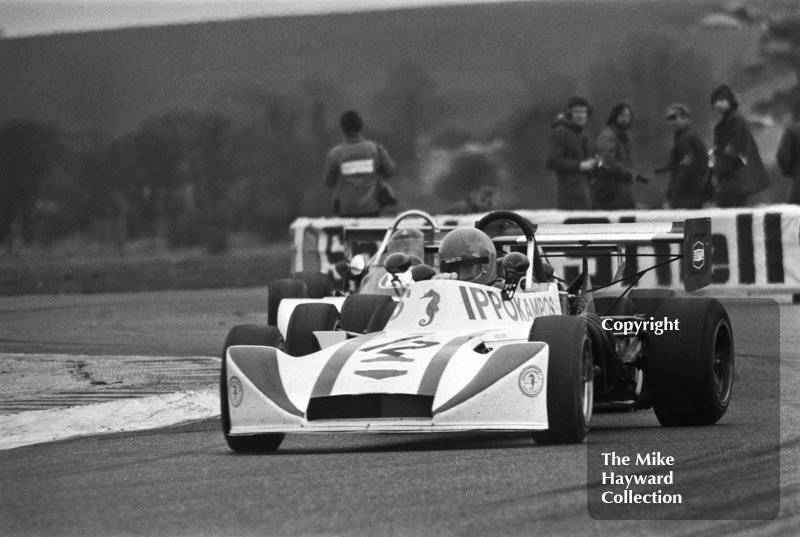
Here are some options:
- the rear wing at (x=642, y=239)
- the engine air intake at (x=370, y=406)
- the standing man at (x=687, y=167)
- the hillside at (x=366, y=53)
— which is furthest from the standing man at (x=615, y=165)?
the engine air intake at (x=370, y=406)

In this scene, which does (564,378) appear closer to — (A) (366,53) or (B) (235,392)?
(B) (235,392)

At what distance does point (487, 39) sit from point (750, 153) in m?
8.06

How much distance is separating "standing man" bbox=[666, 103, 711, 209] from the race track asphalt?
8081mm

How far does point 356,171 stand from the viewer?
59.9 feet

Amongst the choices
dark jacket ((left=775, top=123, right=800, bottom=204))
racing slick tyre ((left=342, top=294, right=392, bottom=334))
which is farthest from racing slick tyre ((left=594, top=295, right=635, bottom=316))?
dark jacket ((left=775, top=123, right=800, bottom=204))

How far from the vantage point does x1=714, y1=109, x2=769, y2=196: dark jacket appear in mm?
17703

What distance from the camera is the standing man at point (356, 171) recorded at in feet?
59.7

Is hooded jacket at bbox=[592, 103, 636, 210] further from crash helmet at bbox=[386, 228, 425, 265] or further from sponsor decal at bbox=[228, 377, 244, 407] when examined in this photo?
sponsor decal at bbox=[228, 377, 244, 407]

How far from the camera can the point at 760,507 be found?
6.33 meters

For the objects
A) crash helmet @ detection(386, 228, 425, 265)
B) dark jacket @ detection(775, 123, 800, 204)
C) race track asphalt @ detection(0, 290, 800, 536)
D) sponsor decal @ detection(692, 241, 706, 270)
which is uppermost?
dark jacket @ detection(775, 123, 800, 204)

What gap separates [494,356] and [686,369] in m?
1.63

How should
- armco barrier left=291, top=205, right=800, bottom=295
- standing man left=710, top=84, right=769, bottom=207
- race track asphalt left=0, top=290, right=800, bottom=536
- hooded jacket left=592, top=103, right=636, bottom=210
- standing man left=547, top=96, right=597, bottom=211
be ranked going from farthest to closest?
hooded jacket left=592, top=103, right=636, bottom=210 < standing man left=547, top=96, right=597, bottom=211 < standing man left=710, top=84, right=769, bottom=207 < armco barrier left=291, top=205, right=800, bottom=295 < race track asphalt left=0, top=290, right=800, bottom=536

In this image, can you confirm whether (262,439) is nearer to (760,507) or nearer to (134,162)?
(760,507)

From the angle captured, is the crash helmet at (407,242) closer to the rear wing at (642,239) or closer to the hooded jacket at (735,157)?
the rear wing at (642,239)
